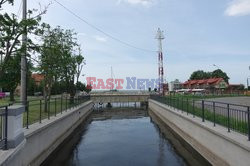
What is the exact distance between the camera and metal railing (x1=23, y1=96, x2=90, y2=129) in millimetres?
12162

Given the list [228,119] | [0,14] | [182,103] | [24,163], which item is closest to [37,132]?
[24,163]

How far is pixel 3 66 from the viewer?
10266mm

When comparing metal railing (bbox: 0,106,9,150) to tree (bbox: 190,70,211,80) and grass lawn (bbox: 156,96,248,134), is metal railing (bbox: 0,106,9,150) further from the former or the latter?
tree (bbox: 190,70,211,80)

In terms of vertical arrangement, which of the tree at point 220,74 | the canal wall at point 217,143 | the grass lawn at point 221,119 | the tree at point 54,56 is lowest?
the canal wall at point 217,143

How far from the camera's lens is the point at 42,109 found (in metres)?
17.7

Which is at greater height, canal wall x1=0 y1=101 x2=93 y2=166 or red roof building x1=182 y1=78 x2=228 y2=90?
red roof building x1=182 y1=78 x2=228 y2=90

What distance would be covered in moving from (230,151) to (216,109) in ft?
12.5

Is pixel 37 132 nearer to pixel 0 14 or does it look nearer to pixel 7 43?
pixel 7 43

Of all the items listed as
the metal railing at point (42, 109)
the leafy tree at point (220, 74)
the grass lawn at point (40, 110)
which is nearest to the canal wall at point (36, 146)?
the metal railing at point (42, 109)

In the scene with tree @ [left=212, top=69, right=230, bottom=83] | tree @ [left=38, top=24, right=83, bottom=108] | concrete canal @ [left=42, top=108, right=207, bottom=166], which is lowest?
concrete canal @ [left=42, top=108, right=207, bottom=166]

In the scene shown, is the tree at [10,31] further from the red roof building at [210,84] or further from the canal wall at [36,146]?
the red roof building at [210,84]

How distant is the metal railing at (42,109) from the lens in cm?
1216

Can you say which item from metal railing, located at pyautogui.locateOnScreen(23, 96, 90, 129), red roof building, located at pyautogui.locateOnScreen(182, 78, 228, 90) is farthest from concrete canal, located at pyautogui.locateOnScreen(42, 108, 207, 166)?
red roof building, located at pyautogui.locateOnScreen(182, 78, 228, 90)

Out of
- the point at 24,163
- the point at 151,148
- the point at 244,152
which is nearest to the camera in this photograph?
the point at 244,152
